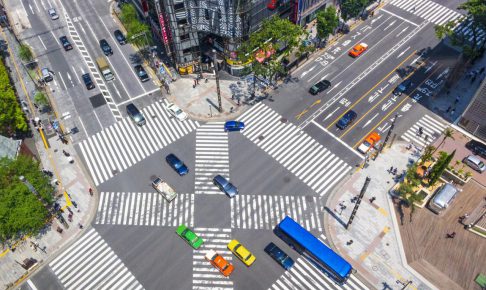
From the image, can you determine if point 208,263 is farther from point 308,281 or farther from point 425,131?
point 425,131

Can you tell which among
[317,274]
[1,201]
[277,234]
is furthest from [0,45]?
[317,274]

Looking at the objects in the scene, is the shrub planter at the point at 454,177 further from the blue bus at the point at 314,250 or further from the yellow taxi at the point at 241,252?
the yellow taxi at the point at 241,252

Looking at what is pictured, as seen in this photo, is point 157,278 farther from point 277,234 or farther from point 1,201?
point 1,201

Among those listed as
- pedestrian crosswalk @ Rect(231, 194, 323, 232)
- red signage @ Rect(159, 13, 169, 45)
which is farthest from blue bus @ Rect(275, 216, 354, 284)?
red signage @ Rect(159, 13, 169, 45)

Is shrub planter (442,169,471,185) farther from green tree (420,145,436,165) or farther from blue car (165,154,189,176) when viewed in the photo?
blue car (165,154,189,176)

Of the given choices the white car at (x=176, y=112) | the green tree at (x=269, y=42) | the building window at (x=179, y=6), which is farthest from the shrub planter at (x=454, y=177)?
the building window at (x=179, y=6)

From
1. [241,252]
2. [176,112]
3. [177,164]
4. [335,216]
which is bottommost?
[335,216]

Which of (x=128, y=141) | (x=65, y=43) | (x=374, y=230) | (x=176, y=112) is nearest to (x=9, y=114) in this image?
(x=128, y=141)
